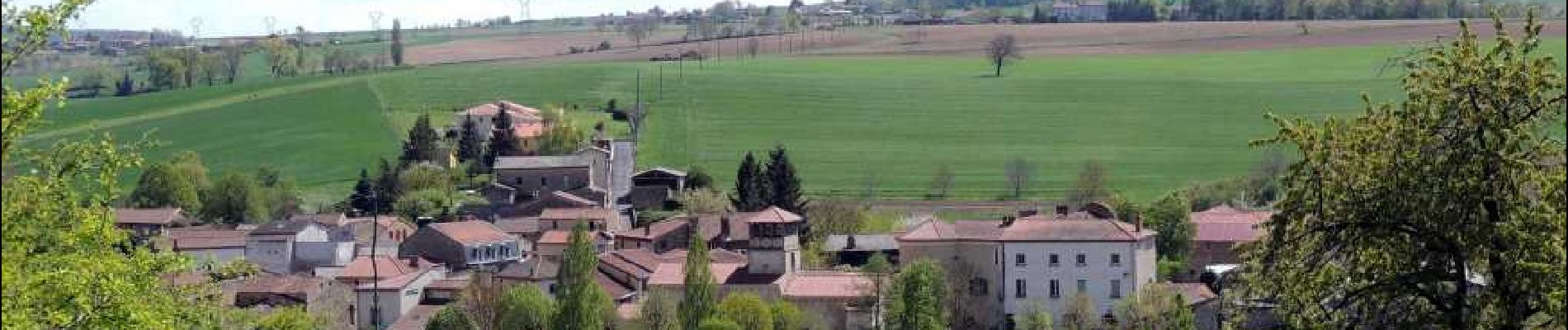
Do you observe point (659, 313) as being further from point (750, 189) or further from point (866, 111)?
point (866, 111)

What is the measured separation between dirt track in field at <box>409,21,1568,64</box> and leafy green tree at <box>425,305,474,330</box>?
261ft

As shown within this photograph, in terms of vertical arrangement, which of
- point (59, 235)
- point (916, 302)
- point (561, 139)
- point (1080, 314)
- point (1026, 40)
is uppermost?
point (59, 235)

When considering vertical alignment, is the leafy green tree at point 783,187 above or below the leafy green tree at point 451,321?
above

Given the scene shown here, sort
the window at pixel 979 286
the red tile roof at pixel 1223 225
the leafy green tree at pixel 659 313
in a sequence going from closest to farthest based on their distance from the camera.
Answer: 1. the leafy green tree at pixel 659 313
2. the window at pixel 979 286
3. the red tile roof at pixel 1223 225

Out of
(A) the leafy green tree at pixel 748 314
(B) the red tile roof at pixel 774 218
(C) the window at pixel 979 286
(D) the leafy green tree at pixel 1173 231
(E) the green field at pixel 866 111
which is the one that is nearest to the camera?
(A) the leafy green tree at pixel 748 314

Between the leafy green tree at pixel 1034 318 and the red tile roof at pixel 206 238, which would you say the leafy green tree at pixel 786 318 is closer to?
the leafy green tree at pixel 1034 318

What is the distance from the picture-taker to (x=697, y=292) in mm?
59281

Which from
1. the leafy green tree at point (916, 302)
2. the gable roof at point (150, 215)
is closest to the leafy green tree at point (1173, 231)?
the leafy green tree at point (916, 302)

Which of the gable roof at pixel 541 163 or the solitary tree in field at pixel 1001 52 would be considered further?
the solitary tree in field at pixel 1001 52

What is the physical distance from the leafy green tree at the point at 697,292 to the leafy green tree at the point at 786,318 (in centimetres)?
141

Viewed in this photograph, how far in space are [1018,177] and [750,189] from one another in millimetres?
13932

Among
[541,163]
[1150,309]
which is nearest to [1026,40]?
[541,163]

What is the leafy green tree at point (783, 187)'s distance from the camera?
88.0 m

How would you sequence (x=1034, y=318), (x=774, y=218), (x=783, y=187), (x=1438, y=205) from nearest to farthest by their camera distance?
(x=1438, y=205) → (x=1034, y=318) → (x=774, y=218) → (x=783, y=187)
